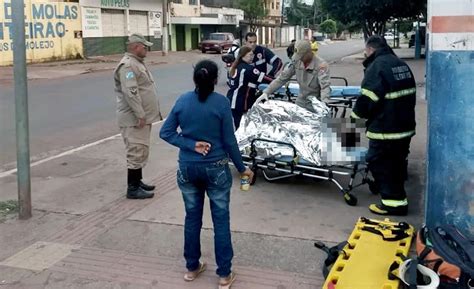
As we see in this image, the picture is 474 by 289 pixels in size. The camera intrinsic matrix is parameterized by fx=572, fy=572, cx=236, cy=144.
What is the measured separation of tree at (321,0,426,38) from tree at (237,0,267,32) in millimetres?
25453

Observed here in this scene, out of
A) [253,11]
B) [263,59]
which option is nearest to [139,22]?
[253,11]

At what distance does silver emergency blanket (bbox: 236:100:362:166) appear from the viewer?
6113 millimetres

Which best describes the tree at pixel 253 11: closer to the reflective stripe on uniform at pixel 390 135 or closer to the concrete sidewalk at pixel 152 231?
the concrete sidewalk at pixel 152 231

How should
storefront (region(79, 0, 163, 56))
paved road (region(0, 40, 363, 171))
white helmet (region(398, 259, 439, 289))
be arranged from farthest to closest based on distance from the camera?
storefront (region(79, 0, 163, 56)) < paved road (region(0, 40, 363, 171)) < white helmet (region(398, 259, 439, 289))

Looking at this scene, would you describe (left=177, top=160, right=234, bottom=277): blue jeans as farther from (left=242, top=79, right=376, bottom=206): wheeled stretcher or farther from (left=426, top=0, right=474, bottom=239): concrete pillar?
(left=242, top=79, right=376, bottom=206): wheeled stretcher

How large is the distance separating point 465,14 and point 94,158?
5764mm

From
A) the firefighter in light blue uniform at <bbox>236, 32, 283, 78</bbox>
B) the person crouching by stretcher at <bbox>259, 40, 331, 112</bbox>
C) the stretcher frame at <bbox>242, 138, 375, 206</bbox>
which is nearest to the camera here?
the stretcher frame at <bbox>242, 138, 375, 206</bbox>

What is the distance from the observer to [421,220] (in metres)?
5.48

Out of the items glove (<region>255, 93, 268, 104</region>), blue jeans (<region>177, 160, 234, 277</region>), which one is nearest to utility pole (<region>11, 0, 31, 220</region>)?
blue jeans (<region>177, 160, 234, 277</region>)

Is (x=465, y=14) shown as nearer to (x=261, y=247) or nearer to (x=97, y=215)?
(x=261, y=247)

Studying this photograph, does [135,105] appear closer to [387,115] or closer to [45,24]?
[387,115]

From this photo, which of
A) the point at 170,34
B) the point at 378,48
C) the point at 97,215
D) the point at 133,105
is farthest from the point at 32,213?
the point at 170,34

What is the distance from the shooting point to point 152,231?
525 cm

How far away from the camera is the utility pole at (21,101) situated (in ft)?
17.2
